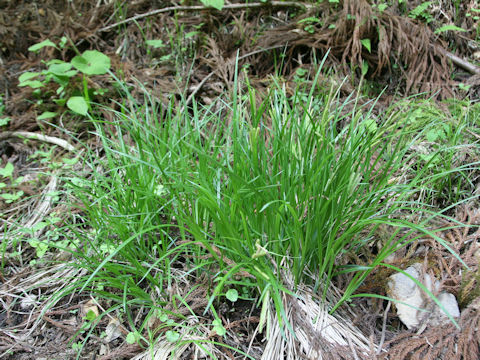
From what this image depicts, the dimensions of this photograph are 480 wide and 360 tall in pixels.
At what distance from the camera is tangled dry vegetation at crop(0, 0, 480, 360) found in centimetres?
135

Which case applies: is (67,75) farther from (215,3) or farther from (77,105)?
(215,3)

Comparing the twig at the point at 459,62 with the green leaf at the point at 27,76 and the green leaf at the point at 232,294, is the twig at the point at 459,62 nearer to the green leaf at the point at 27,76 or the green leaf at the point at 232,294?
the green leaf at the point at 232,294

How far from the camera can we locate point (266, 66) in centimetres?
283

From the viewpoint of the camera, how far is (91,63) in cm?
266

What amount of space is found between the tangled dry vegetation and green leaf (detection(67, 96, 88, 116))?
0.19 metres

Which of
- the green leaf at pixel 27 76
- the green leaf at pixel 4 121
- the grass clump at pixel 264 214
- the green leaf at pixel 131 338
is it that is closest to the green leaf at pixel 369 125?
the grass clump at pixel 264 214

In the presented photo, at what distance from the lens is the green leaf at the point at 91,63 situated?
8.54ft

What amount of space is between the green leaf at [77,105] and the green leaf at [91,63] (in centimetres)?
23

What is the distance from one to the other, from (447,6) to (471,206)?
1819mm

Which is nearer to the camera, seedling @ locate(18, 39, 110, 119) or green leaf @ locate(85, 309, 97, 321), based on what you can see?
green leaf @ locate(85, 309, 97, 321)

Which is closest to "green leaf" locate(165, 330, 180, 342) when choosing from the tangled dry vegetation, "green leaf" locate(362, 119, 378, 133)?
the tangled dry vegetation

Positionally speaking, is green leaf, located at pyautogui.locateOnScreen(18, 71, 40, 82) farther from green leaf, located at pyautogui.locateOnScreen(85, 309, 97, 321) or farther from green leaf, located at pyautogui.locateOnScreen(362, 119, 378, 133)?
green leaf, located at pyautogui.locateOnScreen(362, 119, 378, 133)

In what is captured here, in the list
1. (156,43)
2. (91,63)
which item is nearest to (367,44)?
(156,43)


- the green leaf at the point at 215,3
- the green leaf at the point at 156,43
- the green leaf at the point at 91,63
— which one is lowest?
the green leaf at the point at 91,63
